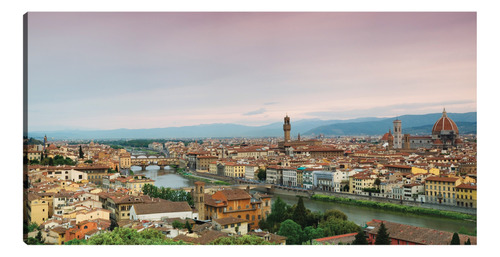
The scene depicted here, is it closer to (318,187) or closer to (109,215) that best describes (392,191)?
(318,187)

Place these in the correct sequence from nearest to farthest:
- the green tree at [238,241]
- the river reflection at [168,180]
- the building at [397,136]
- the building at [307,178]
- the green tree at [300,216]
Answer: the green tree at [238,241]
the green tree at [300,216]
the building at [307,178]
the river reflection at [168,180]
the building at [397,136]

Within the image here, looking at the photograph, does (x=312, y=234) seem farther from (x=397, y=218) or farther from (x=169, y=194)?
(x=169, y=194)

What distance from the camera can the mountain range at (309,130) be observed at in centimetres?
1450

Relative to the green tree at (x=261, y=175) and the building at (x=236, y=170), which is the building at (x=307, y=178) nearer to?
the green tree at (x=261, y=175)

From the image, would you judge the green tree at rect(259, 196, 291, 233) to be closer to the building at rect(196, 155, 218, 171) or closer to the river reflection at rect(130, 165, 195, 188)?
the river reflection at rect(130, 165, 195, 188)

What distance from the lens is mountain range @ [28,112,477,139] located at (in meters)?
14.5

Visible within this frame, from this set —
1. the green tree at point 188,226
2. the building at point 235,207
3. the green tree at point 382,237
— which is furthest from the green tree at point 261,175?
the green tree at point 382,237

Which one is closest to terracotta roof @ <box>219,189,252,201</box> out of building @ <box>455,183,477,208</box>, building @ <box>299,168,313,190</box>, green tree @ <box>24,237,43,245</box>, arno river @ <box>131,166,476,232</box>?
arno river @ <box>131,166,476,232</box>

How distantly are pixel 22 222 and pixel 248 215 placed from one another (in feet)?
12.6

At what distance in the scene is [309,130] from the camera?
31328 mm

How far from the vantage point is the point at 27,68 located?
3988 mm

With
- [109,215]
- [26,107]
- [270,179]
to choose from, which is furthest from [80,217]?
[270,179]

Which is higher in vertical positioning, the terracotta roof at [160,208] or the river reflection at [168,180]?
the terracotta roof at [160,208]

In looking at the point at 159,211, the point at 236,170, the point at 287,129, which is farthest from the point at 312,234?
the point at 287,129
